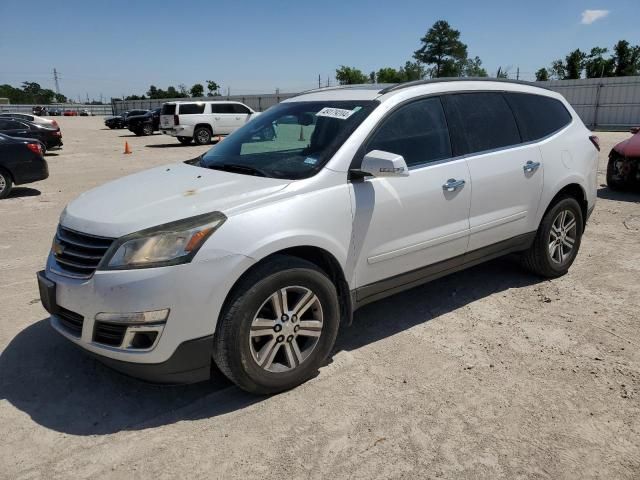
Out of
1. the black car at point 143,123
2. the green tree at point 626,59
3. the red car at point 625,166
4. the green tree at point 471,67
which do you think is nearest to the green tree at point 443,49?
the green tree at point 471,67

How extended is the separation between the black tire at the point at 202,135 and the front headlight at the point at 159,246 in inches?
804

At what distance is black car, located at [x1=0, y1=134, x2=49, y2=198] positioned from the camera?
967 centimetres

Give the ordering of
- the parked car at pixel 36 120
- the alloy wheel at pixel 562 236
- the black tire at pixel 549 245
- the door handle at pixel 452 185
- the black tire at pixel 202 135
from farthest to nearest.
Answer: the black tire at pixel 202 135, the parked car at pixel 36 120, the alloy wheel at pixel 562 236, the black tire at pixel 549 245, the door handle at pixel 452 185

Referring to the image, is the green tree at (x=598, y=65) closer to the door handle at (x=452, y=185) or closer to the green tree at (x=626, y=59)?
the green tree at (x=626, y=59)

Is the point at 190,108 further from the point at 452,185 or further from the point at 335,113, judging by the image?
the point at 452,185

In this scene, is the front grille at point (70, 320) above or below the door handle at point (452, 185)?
below

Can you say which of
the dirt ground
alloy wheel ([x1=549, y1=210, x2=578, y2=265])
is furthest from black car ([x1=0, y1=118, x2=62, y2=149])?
alloy wheel ([x1=549, y1=210, x2=578, y2=265])

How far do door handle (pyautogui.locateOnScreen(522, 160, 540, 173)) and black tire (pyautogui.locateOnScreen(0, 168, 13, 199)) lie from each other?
30.5 ft

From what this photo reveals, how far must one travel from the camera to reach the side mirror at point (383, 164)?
309 cm

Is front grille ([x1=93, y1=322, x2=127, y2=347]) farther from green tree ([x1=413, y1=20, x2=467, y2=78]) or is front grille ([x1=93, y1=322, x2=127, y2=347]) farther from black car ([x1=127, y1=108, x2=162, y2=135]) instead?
green tree ([x1=413, y1=20, x2=467, y2=78])

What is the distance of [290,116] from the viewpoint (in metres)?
4.06

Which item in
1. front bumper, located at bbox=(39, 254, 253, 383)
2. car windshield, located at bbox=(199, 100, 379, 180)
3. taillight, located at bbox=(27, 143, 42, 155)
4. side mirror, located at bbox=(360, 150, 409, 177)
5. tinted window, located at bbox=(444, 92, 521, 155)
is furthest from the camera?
taillight, located at bbox=(27, 143, 42, 155)

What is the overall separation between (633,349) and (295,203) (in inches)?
100

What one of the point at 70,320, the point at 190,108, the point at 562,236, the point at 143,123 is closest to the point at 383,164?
the point at 70,320
